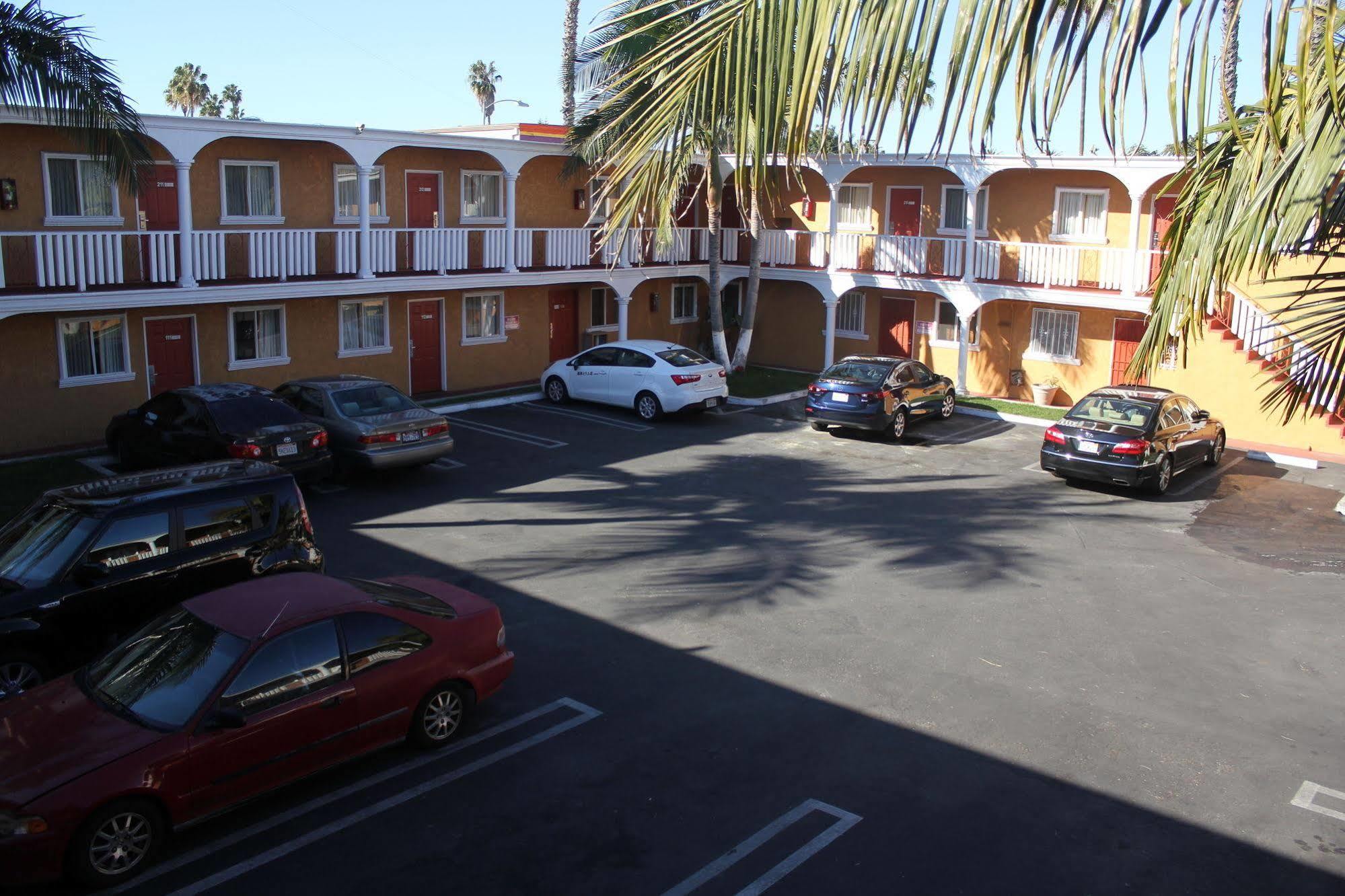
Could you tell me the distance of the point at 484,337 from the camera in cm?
2686

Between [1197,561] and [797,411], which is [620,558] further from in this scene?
[797,411]

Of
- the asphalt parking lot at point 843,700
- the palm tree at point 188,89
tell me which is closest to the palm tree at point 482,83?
the palm tree at point 188,89

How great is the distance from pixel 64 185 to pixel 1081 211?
2153 centimetres

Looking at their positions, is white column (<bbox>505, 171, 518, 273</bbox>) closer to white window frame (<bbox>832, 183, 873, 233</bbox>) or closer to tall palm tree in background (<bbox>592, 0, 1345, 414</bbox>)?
white window frame (<bbox>832, 183, 873, 233</bbox>)

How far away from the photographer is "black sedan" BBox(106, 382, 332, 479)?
16203mm

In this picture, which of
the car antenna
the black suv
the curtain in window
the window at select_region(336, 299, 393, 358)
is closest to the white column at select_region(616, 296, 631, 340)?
the window at select_region(336, 299, 393, 358)

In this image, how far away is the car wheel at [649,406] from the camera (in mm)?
23312

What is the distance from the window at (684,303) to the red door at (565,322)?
3634mm

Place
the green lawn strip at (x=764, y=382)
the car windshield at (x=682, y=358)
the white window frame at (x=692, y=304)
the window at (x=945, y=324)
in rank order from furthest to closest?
1. the white window frame at (x=692, y=304)
2. the window at (x=945, y=324)
3. the green lawn strip at (x=764, y=382)
4. the car windshield at (x=682, y=358)

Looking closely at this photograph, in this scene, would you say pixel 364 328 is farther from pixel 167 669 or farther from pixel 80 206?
pixel 167 669

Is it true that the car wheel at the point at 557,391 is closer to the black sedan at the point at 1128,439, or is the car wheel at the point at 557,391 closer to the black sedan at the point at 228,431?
the black sedan at the point at 228,431

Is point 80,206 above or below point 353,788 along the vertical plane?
above

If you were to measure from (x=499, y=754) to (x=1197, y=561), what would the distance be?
10.5m

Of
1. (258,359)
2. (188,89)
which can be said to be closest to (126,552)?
(258,359)
